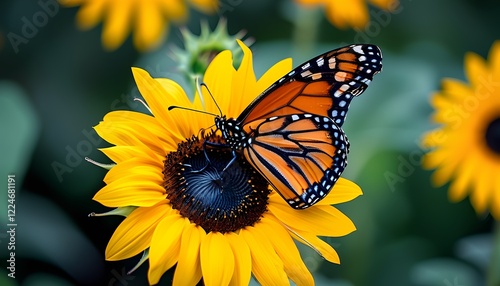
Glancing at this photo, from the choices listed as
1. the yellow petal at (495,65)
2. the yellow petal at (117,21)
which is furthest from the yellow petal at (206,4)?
the yellow petal at (495,65)

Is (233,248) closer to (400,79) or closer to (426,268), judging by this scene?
(426,268)

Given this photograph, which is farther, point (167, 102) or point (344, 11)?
point (344, 11)

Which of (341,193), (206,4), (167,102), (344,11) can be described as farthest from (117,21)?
(341,193)

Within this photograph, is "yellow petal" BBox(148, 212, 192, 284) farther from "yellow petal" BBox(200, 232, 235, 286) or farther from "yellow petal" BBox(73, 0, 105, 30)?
"yellow petal" BBox(73, 0, 105, 30)

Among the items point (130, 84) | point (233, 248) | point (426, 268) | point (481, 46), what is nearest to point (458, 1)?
point (481, 46)

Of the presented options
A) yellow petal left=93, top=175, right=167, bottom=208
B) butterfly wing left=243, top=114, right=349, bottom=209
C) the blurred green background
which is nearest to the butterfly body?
butterfly wing left=243, top=114, right=349, bottom=209

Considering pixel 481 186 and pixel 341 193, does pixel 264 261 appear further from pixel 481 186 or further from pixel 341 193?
pixel 481 186
